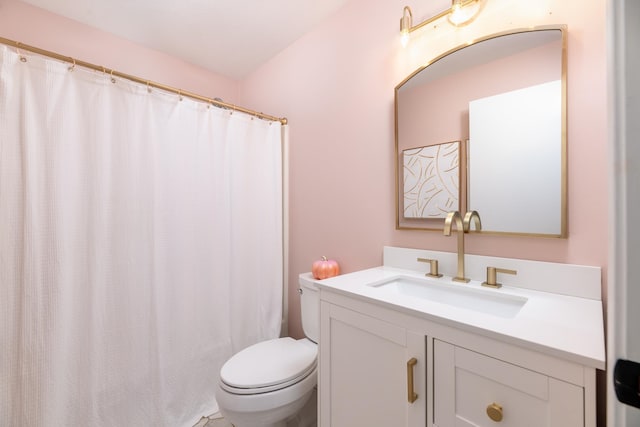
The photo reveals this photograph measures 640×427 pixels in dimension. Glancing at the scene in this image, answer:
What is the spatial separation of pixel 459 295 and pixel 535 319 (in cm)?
33

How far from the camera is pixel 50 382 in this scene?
1155 millimetres

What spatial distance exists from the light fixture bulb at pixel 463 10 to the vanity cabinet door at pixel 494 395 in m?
1.23

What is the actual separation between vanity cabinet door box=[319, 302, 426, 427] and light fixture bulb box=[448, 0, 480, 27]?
4.01ft

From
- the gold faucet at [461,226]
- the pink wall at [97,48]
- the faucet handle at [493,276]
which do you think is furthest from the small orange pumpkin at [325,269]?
the pink wall at [97,48]

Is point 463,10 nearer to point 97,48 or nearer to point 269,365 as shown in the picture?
point 269,365

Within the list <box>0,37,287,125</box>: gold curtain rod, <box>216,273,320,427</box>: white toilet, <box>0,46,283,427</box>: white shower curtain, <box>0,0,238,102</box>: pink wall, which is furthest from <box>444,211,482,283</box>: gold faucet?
<box>0,0,238,102</box>: pink wall

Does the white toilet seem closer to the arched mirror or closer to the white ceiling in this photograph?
the arched mirror

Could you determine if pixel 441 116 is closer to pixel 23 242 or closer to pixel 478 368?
pixel 478 368

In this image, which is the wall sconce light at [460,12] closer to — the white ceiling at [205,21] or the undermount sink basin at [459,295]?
the white ceiling at [205,21]

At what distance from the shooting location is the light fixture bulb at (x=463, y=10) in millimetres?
1099

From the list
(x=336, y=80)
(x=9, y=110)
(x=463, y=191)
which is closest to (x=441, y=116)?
(x=463, y=191)

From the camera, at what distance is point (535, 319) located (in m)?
0.71

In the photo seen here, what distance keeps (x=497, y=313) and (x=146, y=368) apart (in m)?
1.66

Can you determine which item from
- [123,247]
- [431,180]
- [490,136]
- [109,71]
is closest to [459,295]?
[431,180]
